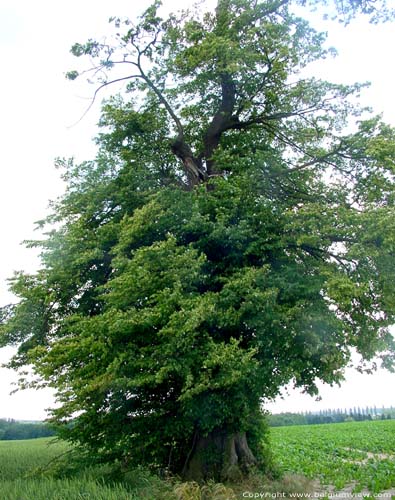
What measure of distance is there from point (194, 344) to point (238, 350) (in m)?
1.08

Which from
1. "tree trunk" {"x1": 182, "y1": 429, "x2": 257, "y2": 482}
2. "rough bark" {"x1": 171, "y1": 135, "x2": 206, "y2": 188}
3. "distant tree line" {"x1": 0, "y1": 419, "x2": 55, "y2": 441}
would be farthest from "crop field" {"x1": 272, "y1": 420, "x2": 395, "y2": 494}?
"distant tree line" {"x1": 0, "y1": 419, "x2": 55, "y2": 441}

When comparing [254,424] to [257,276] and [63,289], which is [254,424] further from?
[63,289]

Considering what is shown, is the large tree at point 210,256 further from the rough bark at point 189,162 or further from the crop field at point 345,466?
the crop field at point 345,466

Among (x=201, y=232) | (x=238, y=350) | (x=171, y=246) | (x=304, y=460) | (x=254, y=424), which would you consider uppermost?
(x=201, y=232)

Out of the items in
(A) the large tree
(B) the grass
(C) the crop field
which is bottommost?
(C) the crop field

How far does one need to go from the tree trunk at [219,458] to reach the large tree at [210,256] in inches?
1.5

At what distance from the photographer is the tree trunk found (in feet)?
40.0

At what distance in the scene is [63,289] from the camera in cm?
1399

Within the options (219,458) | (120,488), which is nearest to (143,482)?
(120,488)

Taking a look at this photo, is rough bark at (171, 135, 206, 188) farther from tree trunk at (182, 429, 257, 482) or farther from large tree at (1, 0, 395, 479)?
tree trunk at (182, 429, 257, 482)

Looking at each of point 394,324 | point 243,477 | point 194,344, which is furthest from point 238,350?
point 394,324

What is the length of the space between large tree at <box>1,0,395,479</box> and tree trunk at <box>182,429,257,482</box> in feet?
0.13

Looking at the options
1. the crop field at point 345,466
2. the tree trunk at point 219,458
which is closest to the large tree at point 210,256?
the tree trunk at point 219,458

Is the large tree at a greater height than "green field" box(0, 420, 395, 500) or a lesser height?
greater
